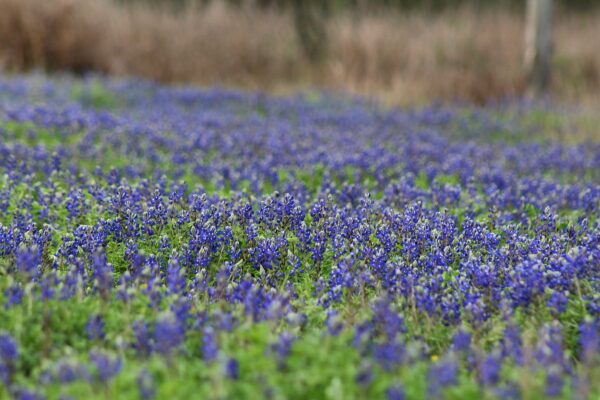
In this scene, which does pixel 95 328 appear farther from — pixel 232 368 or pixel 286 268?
pixel 286 268

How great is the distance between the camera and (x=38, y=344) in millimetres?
2910

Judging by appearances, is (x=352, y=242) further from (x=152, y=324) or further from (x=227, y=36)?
(x=227, y=36)

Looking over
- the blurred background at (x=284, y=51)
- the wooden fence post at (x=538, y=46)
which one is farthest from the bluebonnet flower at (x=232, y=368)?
the wooden fence post at (x=538, y=46)

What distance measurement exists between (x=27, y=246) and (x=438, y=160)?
435 cm

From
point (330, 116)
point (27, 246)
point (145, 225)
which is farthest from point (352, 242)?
point (330, 116)

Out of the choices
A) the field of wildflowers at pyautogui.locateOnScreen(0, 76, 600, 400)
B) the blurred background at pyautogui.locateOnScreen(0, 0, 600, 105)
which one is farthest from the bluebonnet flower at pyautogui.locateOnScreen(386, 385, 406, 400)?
the blurred background at pyautogui.locateOnScreen(0, 0, 600, 105)

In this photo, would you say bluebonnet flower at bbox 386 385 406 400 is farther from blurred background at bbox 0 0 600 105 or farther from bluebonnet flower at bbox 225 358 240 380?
blurred background at bbox 0 0 600 105

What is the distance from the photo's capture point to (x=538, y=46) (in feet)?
38.7

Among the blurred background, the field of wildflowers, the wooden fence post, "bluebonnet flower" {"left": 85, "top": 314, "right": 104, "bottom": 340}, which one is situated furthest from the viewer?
the blurred background

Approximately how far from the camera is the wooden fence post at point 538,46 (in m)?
11.6

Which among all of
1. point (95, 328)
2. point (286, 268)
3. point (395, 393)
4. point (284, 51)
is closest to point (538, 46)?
point (284, 51)

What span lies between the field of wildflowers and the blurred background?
597 centimetres

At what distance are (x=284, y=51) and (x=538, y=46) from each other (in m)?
5.27

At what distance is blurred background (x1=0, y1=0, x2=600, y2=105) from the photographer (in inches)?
518
